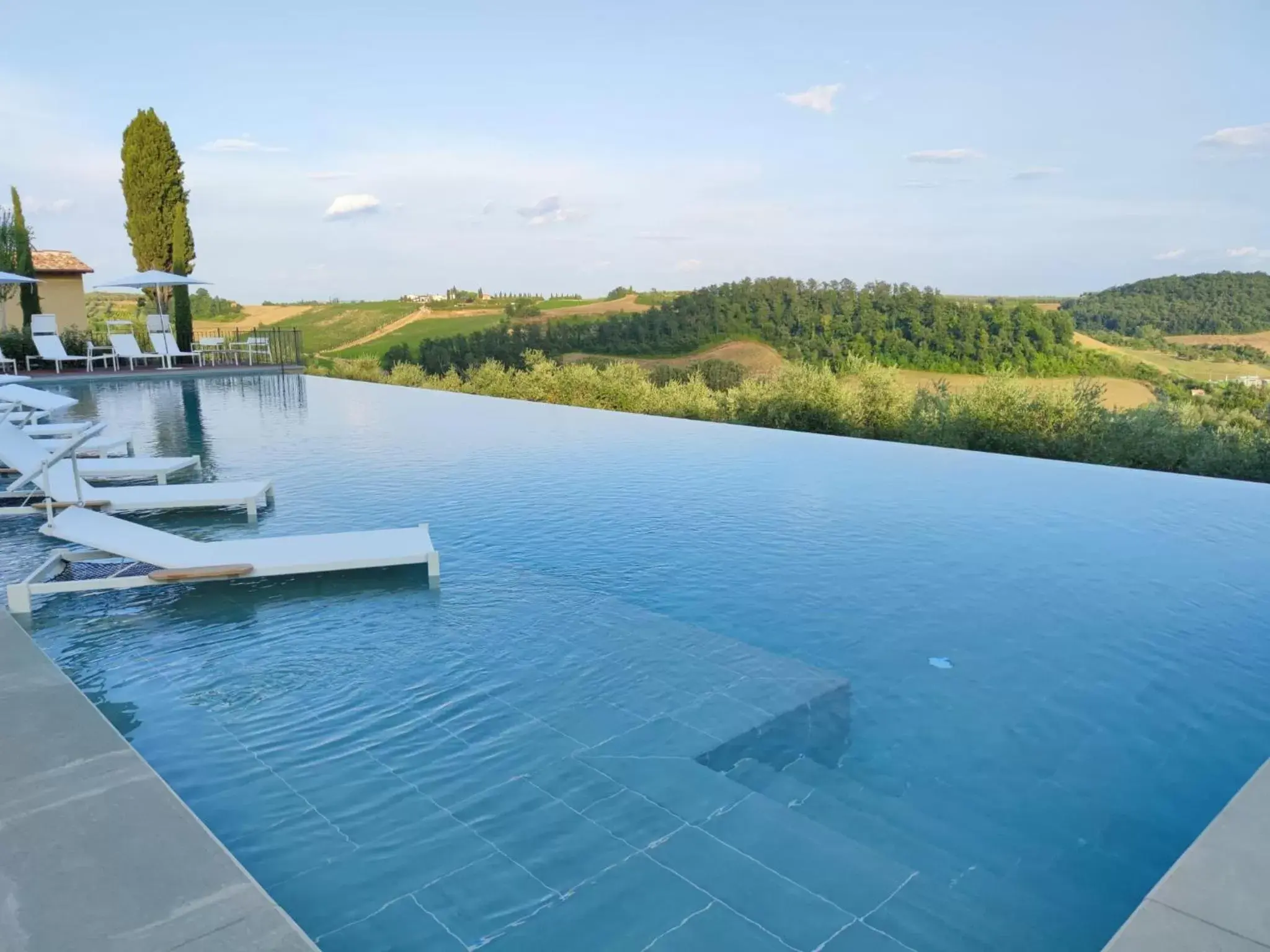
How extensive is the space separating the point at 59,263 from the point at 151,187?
18.1 ft

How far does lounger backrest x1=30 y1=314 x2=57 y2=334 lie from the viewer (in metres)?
15.5

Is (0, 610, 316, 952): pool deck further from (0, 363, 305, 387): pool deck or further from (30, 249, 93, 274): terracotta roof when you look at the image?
(30, 249, 93, 274): terracotta roof

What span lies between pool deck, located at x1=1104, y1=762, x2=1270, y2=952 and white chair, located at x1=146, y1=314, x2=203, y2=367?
58.5 feet

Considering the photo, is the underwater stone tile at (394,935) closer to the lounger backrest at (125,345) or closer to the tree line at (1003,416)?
the tree line at (1003,416)

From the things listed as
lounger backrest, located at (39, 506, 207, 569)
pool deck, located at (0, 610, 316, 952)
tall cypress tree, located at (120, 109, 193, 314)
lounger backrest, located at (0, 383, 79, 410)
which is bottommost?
pool deck, located at (0, 610, 316, 952)

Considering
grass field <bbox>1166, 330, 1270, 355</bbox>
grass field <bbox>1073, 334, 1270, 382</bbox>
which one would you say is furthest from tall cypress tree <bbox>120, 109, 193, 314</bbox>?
grass field <bbox>1166, 330, 1270, 355</bbox>

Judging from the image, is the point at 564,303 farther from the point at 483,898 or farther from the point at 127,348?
the point at 483,898

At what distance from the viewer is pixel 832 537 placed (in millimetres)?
5383

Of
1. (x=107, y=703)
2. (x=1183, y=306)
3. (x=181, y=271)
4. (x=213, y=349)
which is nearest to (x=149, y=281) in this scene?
(x=213, y=349)

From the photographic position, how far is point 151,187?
1892cm

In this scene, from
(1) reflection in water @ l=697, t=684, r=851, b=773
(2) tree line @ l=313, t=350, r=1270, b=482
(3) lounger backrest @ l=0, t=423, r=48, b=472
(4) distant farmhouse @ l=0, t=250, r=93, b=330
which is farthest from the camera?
(4) distant farmhouse @ l=0, t=250, r=93, b=330

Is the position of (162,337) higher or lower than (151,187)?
lower

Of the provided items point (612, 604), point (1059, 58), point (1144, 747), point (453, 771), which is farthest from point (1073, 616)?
point (1059, 58)

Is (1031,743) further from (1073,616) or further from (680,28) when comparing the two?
(680,28)
